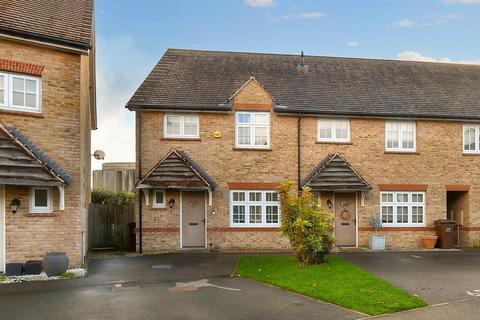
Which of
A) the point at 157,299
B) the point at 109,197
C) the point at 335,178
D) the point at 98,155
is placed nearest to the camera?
the point at 157,299

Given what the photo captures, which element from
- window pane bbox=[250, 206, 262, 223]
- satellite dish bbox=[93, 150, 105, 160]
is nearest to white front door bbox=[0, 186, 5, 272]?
window pane bbox=[250, 206, 262, 223]

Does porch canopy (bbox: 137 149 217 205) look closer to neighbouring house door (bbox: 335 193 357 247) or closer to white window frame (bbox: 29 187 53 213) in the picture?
white window frame (bbox: 29 187 53 213)

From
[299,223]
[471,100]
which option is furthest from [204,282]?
[471,100]

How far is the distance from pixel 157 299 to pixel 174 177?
26.0 ft

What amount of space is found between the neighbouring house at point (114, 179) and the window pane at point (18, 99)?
48.1 ft

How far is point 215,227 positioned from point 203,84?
5.73 meters

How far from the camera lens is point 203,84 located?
63.7 feet

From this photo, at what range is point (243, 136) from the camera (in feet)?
60.8

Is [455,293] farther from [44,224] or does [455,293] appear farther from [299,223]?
[44,224]

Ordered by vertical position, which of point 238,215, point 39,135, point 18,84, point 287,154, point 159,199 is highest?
point 18,84

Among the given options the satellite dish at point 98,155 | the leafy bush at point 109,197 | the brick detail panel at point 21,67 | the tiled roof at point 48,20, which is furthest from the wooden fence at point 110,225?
the brick detail panel at point 21,67

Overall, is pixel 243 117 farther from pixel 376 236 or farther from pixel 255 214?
pixel 376 236

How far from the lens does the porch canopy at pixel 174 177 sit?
1708 cm

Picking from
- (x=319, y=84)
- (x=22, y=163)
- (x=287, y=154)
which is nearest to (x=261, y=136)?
(x=287, y=154)
